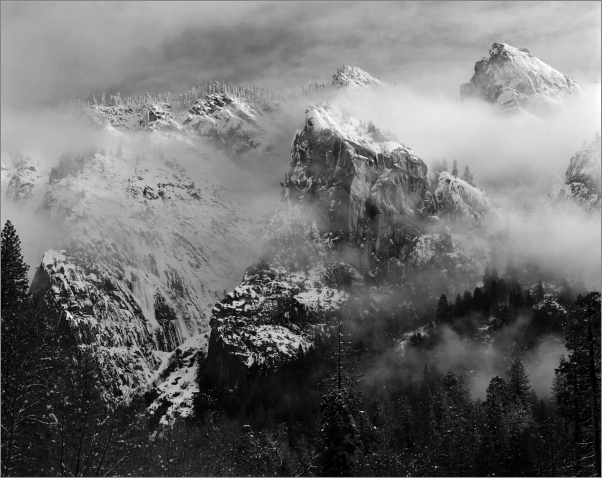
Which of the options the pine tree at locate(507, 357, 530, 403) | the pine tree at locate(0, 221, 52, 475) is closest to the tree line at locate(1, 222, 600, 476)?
the pine tree at locate(0, 221, 52, 475)

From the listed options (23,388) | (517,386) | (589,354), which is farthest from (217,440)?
(589,354)

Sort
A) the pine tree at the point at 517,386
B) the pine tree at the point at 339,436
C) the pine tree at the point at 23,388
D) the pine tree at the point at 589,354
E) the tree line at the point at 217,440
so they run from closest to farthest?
the pine tree at the point at 23,388 < the tree line at the point at 217,440 < the pine tree at the point at 589,354 < the pine tree at the point at 339,436 < the pine tree at the point at 517,386

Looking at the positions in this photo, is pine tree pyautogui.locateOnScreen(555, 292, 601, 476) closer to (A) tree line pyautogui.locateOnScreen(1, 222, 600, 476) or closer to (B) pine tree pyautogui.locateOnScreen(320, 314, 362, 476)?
(A) tree line pyautogui.locateOnScreen(1, 222, 600, 476)

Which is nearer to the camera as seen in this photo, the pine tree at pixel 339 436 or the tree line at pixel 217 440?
the tree line at pixel 217 440

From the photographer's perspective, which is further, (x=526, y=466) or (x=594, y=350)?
(x=526, y=466)

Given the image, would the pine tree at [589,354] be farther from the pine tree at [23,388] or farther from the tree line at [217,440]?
the pine tree at [23,388]

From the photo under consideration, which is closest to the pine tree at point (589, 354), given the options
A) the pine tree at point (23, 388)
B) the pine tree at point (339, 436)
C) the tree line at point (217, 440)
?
the tree line at point (217, 440)

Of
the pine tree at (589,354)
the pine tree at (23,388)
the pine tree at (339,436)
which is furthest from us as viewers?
the pine tree at (339,436)

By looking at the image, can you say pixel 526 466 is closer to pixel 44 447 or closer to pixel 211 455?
pixel 211 455

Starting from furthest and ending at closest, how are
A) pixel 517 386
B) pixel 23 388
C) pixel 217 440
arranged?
pixel 517 386
pixel 217 440
pixel 23 388

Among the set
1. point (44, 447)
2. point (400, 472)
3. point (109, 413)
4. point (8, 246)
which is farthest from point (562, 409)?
point (8, 246)

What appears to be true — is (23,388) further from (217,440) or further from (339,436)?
(217,440)
